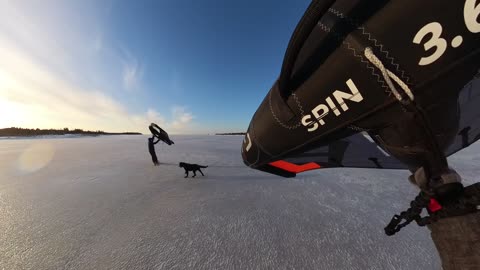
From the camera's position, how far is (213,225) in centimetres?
197

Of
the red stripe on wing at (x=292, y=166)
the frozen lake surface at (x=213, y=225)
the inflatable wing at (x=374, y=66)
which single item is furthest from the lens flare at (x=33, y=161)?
the inflatable wing at (x=374, y=66)

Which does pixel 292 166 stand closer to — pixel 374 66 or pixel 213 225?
pixel 213 225

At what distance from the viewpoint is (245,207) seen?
2.39 meters

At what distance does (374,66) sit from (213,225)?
198 centimetres

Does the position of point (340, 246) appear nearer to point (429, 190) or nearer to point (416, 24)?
point (429, 190)

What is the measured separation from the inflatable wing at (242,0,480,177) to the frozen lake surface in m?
1.21

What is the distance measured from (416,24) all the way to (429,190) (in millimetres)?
512

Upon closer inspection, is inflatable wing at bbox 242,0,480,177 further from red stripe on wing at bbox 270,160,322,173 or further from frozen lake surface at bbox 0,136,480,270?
frozen lake surface at bbox 0,136,480,270

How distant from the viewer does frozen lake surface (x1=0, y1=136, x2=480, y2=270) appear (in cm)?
148

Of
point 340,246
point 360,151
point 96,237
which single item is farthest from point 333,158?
point 96,237

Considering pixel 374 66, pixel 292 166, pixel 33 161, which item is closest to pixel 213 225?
pixel 292 166

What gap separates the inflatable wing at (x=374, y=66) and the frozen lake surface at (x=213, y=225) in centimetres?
121

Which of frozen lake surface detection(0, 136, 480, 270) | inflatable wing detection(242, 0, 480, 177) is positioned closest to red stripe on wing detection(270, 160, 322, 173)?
frozen lake surface detection(0, 136, 480, 270)

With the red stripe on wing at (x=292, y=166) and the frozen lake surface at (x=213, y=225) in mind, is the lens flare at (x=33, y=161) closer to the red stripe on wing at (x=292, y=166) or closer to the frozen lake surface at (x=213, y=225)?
the frozen lake surface at (x=213, y=225)
